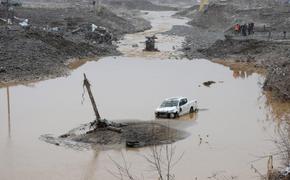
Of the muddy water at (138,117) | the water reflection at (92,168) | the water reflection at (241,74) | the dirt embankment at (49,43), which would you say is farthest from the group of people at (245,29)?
the water reflection at (92,168)

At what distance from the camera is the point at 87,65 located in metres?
52.3

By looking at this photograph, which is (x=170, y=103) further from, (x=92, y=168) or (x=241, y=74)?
(x=241, y=74)

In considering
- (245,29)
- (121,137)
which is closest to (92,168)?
(121,137)

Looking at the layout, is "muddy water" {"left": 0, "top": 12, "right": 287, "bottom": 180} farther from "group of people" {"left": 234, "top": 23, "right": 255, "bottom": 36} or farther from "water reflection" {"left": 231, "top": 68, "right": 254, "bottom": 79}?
"group of people" {"left": 234, "top": 23, "right": 255, "bottom": 36}

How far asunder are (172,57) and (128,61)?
510 centimetres

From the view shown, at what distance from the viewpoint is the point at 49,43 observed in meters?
56.1

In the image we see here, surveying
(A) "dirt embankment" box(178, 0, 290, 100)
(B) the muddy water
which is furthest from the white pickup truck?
(A) "dirt embankment" box(178, 0, 290, 100)

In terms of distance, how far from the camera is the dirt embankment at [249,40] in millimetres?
Answer: 42578

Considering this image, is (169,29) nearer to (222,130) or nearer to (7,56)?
(7,56)

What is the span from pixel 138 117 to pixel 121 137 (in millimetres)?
4999

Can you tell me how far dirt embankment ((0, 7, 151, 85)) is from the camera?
45.9m

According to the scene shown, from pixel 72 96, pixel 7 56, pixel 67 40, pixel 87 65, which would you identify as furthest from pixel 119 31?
pixel 72 96

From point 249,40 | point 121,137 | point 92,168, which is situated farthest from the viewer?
point 249,40

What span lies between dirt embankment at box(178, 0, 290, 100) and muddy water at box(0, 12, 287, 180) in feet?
6.33
